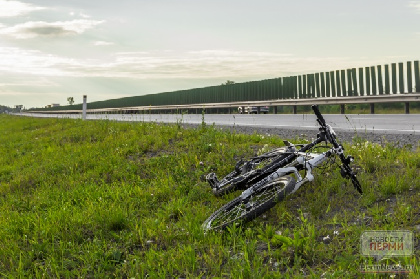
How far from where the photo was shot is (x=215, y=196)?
666 centimetres

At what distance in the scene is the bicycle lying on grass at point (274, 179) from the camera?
541 cm

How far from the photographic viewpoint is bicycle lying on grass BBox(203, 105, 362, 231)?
213 inches

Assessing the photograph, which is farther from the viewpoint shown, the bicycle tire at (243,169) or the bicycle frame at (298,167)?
the bicycle tire at (243,169)

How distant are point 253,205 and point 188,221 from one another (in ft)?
2.98

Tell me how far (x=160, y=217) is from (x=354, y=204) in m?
2.60

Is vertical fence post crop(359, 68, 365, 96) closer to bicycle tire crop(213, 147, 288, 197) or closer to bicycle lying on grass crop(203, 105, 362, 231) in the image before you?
bicycle tire crop(213, 147, 288, 197)

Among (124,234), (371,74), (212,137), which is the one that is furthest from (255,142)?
(371,74)

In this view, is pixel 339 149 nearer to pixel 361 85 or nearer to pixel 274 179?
pixel 274 179

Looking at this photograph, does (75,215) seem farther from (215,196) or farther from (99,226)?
(215,196)

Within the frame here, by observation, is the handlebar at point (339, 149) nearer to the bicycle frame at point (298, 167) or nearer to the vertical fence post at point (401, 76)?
the bicycle frame at point (298, 167)

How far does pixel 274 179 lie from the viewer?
5.74m

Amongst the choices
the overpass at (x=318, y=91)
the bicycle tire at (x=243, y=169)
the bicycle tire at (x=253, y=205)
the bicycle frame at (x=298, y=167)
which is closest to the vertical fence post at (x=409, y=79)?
the overpass at (x=318, y=91)

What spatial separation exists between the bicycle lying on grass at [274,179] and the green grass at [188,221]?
22 centimetres
